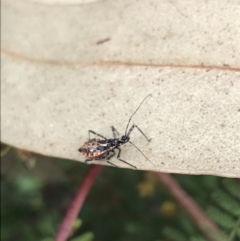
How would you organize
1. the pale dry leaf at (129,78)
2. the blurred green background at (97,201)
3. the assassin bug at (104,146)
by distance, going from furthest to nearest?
the blurred green background at (97,201)
the assassin bug at (104,146)
the pale dry leaf at (129,78)

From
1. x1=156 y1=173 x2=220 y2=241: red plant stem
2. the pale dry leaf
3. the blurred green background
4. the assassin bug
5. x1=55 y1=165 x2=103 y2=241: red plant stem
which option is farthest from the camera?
the blurred green background

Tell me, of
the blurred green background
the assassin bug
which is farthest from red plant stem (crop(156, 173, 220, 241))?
the assassin bug

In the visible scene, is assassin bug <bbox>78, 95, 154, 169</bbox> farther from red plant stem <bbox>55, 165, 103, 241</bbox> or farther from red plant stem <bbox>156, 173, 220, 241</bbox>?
red plant stem <bbox>156, 173, 220, 241</bbox>

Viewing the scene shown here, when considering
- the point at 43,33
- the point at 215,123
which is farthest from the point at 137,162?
the point at 43,33

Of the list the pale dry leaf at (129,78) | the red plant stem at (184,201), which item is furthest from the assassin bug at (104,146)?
the red plant stem at (184,201)

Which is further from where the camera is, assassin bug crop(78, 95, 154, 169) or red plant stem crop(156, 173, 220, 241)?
red plant stem crop(156, 173, 220, 241)

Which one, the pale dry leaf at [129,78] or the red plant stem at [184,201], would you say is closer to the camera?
the pale dry leaf at [129,78]

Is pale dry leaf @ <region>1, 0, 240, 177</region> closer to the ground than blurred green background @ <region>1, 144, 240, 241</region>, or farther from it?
farther from it

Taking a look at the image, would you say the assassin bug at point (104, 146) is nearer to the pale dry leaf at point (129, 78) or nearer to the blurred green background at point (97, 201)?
the pale dry leaf at point (129, 78)
